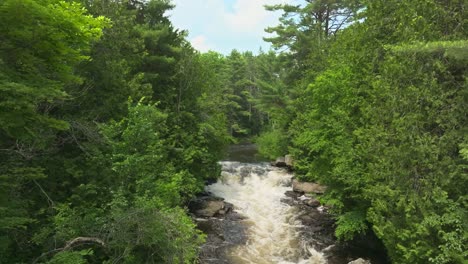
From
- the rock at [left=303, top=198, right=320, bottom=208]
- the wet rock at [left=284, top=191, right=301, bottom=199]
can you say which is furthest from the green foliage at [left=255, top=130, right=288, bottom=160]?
the rock at [left=303, top=198, right=320, bottom=208]

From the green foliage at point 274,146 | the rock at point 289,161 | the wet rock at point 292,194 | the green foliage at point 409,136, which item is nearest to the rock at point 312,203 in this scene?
the wet rock at point 292,194

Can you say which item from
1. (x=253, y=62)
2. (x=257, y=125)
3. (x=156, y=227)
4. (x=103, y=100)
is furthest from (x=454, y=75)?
(x=253, y=62)

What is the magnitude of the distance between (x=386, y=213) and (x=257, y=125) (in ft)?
150

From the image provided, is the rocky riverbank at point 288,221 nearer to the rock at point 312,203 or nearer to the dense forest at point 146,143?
the rock at point 312,203

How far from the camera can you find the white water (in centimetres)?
1339

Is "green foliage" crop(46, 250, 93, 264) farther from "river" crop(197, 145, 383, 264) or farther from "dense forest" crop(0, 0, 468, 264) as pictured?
"river" crop(197, 145, 383, 264)

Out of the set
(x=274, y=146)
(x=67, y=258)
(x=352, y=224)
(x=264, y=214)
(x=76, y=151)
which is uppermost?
(x=76, y=151)

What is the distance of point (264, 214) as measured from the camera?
18.1 m

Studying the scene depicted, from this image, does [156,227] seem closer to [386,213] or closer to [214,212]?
[386,213]

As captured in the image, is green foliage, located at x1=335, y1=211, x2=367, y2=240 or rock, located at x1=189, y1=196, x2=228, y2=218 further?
rock, located at x1=189, y1=196, x2=228, y2=218

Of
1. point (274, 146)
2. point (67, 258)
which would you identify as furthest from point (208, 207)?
point (274, 146)

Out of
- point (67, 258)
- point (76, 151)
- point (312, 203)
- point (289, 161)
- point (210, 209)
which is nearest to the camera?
point (67, 258)

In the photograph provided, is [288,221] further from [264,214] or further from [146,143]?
[146,143]

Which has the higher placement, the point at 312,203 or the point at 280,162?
the point at 280,162
